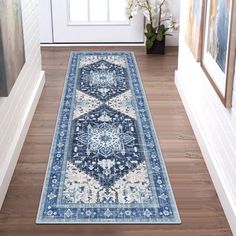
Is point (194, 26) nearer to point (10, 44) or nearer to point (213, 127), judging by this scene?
point (213, 127)

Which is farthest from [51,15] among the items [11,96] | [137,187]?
[137,187]

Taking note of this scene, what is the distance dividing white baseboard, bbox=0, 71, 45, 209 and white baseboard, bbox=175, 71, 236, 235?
1006 millimetres

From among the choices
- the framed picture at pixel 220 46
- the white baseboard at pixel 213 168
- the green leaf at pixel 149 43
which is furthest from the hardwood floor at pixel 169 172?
the green leaf at pixel 149 43

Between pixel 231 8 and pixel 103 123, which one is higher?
pixel 231 8

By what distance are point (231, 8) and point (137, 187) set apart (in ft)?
3.09

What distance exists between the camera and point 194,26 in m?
Answer: 2.96

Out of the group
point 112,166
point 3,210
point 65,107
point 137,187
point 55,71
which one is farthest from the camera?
point 55,71

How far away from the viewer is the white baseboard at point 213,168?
207 cm

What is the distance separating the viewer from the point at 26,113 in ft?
9.87

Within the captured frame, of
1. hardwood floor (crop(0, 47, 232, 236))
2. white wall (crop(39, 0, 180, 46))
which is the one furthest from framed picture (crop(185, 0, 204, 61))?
white wall (crop(39, 0, 180, 46))

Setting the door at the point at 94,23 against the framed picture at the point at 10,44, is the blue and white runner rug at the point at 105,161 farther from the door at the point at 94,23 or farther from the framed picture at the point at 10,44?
the door at the point at 94,23

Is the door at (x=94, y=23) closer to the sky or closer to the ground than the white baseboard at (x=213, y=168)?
closer to the sky

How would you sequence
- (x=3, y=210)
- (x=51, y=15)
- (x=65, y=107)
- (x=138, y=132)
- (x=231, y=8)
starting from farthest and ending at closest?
(x=51, y=15)
(x=65, y=107)
(x=138, y=132)
(x=3, y=210)
(x=231, y=8)

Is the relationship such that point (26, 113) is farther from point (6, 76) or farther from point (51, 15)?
point (51, 15)
